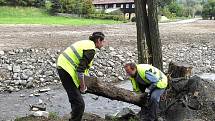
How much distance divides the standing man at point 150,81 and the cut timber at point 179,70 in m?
1.17

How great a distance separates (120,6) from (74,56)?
6147 cm

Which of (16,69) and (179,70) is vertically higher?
(179,70)

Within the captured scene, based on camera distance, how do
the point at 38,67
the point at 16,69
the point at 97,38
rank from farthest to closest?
the point at 38,67
the point at 16,69
the point at 97,38

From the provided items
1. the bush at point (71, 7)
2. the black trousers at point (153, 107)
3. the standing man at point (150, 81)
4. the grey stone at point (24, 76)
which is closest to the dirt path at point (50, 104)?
the grey stone at point (24, 76)

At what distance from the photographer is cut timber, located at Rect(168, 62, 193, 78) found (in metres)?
10.4

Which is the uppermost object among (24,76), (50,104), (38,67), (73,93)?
(73,93)

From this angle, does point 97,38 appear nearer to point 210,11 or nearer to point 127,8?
point 127,8

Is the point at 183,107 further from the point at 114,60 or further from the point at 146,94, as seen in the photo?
the point at 114,60

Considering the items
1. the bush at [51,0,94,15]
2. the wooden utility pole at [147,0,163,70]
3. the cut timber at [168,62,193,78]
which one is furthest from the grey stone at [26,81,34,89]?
the bush at [51,0,94,15]

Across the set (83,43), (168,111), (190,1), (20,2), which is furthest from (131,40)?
(190,1)

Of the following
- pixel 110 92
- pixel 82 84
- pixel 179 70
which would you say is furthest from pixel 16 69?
pixel 82 84

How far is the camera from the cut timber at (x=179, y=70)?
10.4 meters

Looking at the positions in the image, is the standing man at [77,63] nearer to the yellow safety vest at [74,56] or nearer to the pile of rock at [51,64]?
the yellow safety vest at [74,56]

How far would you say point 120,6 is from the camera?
68812 millimetres
